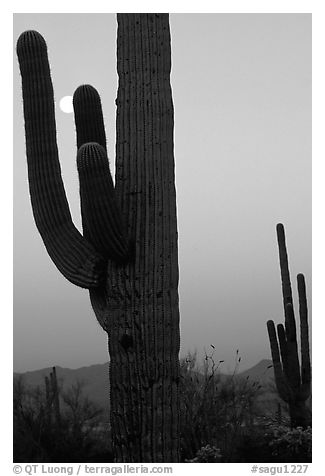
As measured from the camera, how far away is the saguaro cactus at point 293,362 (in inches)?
424

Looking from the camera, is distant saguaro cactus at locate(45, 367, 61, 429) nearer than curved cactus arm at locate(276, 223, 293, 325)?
No

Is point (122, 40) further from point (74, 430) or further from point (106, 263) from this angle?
point (74, 430)

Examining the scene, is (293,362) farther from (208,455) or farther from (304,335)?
(208,455)

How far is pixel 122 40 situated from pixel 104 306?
1863 millimetres

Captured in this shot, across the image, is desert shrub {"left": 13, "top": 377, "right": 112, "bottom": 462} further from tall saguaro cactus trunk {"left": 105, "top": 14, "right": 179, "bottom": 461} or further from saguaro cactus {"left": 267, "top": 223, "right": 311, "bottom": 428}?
tall saguaro cactus trunk {"left": 105, "top": 14, "right": 179, "bottom": 461}

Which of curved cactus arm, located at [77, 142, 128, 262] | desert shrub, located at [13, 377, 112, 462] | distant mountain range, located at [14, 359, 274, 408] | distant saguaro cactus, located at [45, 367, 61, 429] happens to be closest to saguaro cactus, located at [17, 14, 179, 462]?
curved cactus arm, located at [77, 142, 128, 262]

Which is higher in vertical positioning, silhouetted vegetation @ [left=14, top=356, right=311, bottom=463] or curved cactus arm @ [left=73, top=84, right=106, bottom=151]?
curved cactus arm @ [left=73, top=84, right=106, bottom=151]

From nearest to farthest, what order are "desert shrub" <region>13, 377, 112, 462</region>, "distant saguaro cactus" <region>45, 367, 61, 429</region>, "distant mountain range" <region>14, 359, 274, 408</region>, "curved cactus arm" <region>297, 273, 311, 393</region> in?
"curved cactus arm" <region>297, 273, 311, 393</region>
"desert shrub" <region>13, 377, 112, 462</region>
"distant saguaro cactus" <region>45, 367, 61, 429</region>
"distant mountain range" <region>14, 359, 274, 408</region>

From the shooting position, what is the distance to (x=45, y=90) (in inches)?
198

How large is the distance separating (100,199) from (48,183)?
0.67 meters

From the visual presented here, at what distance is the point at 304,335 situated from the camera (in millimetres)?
10938

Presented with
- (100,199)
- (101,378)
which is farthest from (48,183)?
(101,378)

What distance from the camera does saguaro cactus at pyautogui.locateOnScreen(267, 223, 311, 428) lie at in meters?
10.8

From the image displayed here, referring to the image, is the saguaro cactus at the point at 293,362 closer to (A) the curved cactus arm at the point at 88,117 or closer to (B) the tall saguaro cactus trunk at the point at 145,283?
(A) the curved cactus arm at the point at 88,117
